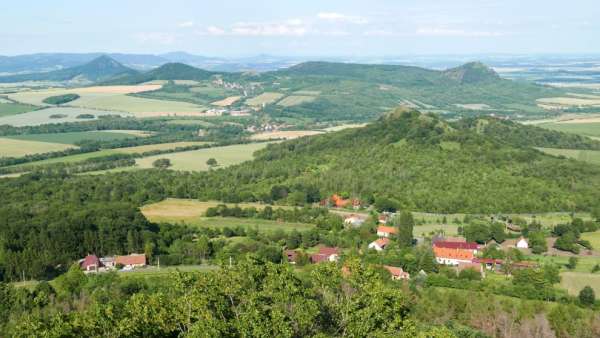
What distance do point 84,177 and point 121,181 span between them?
7.10m

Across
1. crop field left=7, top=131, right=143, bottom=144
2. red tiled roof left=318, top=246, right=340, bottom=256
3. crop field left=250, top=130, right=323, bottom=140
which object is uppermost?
red tiled roof left=318, top=246, right=340, bottom=256

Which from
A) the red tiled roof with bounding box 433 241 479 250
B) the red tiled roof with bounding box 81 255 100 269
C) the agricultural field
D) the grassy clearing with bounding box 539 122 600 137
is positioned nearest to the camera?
the red tiled roof with bounding box 81 255 100 269

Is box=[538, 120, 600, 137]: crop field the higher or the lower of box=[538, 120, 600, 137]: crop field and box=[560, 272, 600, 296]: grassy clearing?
the lower

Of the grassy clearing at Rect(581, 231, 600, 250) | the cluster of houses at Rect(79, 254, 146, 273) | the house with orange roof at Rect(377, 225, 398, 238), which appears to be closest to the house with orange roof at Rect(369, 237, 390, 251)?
the house with orange roof at Rect(377, 225, 398, 238)

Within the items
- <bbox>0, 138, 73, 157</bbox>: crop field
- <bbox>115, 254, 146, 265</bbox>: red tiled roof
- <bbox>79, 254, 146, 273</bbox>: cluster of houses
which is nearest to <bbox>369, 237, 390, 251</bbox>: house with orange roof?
<bbox>115, 254, 146, 265</bbox>: red tiled roof

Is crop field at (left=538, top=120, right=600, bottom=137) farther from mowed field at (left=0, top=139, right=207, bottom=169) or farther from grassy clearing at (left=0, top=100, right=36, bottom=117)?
grassy clearing at (left=0, top=100, right=36, bottom=117)

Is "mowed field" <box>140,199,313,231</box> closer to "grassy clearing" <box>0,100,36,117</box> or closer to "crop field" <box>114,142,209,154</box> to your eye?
"crop field" <box>114,142,209,154</box>

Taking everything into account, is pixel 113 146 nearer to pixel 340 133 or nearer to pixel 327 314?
pixel 340 133

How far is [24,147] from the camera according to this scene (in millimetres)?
116375

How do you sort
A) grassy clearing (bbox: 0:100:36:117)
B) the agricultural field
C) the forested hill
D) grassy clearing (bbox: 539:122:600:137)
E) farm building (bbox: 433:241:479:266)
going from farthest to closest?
the agricultural field, grassy clearing (bbox: 0:100:36:117), grassy clearing (bbox: 539:122:600:137), the forested hill, farm building (bbox: 433:241:479:266)

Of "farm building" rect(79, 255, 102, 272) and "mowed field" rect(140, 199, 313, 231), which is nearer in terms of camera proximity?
"farm building" rect(79, 255, 102, 272)

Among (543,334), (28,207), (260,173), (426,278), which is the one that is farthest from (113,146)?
(543,334)

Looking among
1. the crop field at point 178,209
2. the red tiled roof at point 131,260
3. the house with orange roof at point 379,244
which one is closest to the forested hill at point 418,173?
the crop field at point 178,209

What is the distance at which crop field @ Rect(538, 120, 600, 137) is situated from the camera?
133625mm
